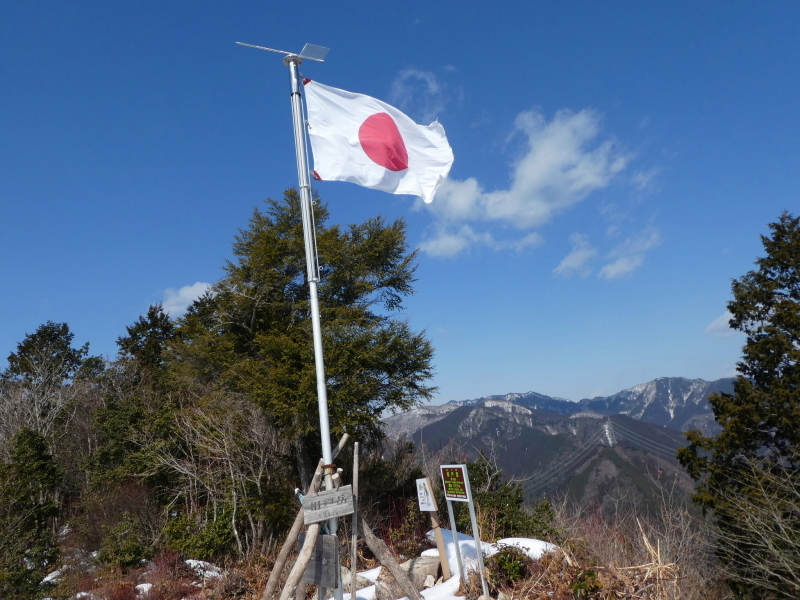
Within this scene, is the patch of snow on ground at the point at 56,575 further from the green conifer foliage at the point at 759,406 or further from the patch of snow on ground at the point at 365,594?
the green conifer foliage at the point at 759,406

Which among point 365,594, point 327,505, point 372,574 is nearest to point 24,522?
point 372,574

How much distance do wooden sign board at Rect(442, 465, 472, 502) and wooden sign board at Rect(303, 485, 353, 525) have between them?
8.02ft

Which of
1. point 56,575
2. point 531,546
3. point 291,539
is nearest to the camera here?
point 291,539

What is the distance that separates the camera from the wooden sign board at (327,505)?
554 centimetres

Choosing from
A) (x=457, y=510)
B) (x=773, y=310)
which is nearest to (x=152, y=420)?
(x=457, y=510)

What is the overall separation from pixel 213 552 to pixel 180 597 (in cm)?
203

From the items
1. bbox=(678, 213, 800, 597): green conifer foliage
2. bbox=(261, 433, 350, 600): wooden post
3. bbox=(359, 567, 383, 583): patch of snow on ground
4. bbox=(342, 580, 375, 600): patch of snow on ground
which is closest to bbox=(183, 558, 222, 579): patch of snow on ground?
bbox=(359, 567, 383, 583): patch of snow on ground

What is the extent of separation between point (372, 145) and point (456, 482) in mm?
5146

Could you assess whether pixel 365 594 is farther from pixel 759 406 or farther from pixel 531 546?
pixel 759 406

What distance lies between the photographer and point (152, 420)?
1731cm

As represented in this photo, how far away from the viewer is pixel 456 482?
26.3ft

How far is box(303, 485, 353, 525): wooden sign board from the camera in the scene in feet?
18.2

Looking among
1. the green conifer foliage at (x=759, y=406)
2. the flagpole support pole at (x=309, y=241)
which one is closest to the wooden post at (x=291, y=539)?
the flagpole support pole at (x=309, y=241)

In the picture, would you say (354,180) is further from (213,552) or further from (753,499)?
(753,499)
